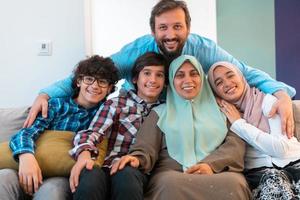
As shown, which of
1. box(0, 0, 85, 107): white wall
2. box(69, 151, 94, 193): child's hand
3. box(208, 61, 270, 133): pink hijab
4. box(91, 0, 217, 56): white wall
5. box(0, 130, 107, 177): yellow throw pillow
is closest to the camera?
box(69, 151, 94, 193): child's hand

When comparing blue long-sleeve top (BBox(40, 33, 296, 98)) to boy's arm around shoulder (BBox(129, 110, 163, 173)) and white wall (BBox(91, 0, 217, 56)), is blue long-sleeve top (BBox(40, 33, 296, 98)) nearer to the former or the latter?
boy's arm around shoulder (BBox(129, 110, 163, 173))

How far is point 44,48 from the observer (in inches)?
91.1

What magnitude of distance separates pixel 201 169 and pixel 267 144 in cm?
31

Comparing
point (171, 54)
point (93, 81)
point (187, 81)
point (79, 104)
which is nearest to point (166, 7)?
point (171, 54)

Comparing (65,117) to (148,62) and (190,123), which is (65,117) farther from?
(190,123)

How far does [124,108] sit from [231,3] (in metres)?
2.22

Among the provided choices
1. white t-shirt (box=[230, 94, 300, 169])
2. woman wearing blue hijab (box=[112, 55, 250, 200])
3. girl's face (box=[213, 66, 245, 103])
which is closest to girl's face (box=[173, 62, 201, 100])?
woman wearing blue hijab (box=[112, 55, 250, 200])

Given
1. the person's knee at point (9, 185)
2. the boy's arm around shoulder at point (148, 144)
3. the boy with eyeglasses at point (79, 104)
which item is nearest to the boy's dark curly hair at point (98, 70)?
the boy with eyeglasses at point (79, 104)

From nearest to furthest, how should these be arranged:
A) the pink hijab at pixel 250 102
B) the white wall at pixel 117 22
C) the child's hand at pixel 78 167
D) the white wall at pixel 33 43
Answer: the child's hand at pixel 78 167 < the pink hijab at pixel 250 102 < the white wall at pixel 33 43 < the white wall at pixel 117 22

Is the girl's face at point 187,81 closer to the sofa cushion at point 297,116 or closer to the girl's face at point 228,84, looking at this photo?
the girl's face at point 228,84

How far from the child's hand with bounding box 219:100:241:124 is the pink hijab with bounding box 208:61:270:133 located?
4 centimetres

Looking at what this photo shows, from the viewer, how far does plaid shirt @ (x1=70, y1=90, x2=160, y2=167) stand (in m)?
1.51

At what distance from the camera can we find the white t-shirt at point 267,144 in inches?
58.4

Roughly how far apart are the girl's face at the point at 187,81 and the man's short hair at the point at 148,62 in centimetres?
8
